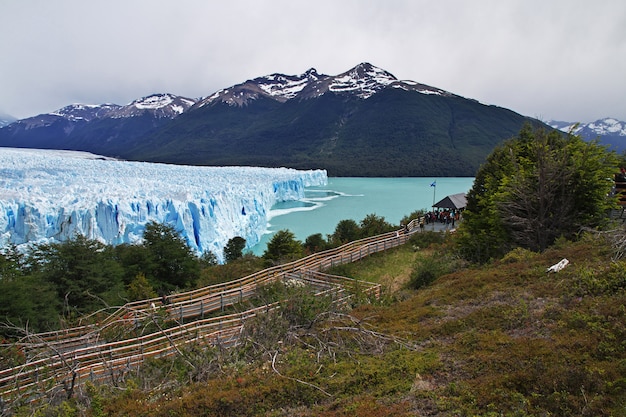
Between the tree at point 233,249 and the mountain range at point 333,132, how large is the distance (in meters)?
61.3

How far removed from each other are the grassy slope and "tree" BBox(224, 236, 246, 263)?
17.3 m

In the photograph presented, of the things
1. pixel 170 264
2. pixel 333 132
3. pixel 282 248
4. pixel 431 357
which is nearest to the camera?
pixel 431 357

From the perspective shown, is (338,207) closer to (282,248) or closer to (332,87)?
(282,248)

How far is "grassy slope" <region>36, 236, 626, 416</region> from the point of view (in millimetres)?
3771

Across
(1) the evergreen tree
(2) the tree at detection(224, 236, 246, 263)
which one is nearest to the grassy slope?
(1) the evergreen tree

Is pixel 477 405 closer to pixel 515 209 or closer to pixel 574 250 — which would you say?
pixel 574 250

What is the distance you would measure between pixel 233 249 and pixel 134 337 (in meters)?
16.1

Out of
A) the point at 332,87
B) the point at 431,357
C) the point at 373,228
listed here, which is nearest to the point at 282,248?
the point at 373,228

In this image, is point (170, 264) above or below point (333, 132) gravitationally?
below

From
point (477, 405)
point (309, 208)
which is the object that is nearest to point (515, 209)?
point (477, 405)

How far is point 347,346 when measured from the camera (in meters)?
5.73

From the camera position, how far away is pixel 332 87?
15575cm

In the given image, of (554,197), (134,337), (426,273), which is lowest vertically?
(134,337)

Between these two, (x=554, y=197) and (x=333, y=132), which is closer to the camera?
(x=554, y=197)
